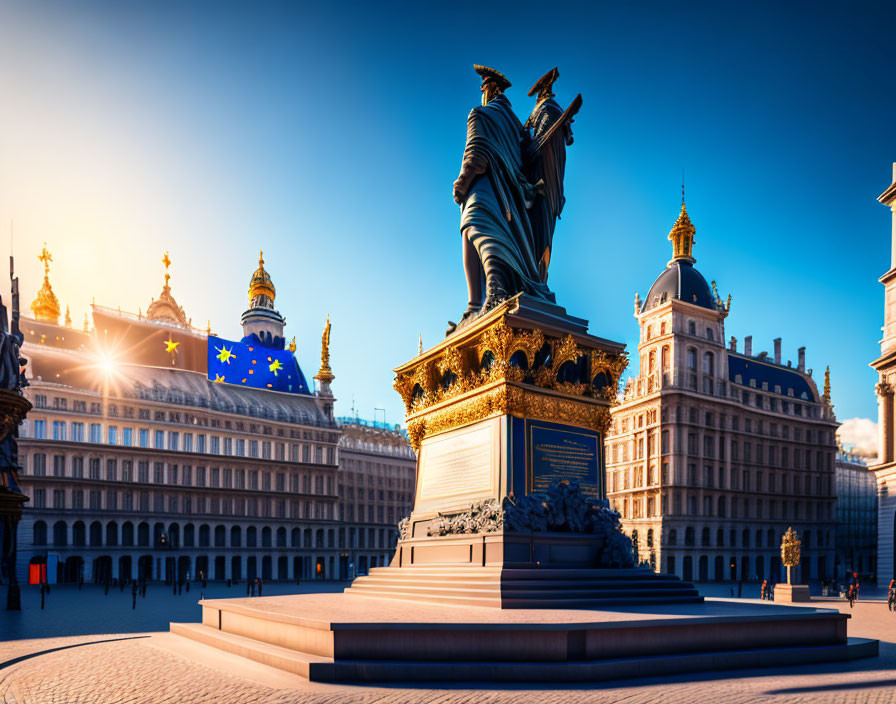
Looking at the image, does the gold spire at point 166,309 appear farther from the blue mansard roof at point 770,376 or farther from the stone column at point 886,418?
the stone column at point 886,418

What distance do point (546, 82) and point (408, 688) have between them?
1501cm

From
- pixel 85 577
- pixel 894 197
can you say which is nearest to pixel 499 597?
pixel 894 197

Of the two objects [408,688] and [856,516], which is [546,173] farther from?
[856,516]

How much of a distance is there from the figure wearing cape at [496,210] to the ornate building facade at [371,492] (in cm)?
7446

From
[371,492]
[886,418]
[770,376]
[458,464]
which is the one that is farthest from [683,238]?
[458,464]

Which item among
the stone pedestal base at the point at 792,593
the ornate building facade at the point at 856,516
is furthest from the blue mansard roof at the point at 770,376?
the stone pedestal base at the point at 792,593

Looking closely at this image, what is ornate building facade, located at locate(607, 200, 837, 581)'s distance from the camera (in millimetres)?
74062

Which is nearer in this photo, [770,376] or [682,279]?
[682,279]

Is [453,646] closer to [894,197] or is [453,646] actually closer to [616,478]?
[894,197]

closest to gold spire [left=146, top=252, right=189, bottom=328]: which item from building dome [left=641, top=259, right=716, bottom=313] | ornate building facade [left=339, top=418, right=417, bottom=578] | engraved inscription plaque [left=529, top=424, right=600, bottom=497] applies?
ornate building facade [left=339, top=418, right=417, bottom=578]

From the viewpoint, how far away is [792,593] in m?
35.4

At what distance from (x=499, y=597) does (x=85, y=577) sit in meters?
66.6

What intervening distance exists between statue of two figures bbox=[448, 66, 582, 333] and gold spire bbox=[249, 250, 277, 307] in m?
81.8

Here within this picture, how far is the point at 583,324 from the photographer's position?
57.4 ft
